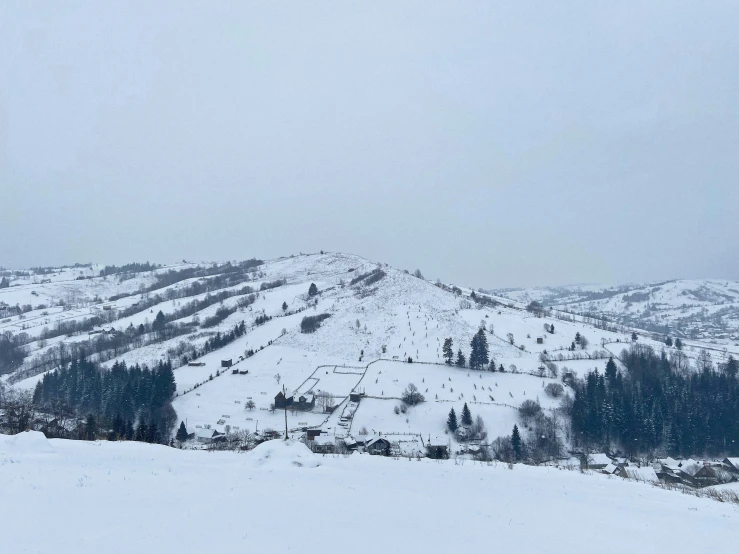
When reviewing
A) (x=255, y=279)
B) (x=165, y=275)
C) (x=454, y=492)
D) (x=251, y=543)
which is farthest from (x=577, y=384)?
(x=165, y=275)

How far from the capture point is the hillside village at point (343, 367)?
3067 centimetres

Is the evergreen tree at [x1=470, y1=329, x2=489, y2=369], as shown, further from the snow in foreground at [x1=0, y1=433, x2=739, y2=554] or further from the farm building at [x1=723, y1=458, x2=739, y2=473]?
the snow in foreground at [x1=0, y1=433, x2=739, y2=554]

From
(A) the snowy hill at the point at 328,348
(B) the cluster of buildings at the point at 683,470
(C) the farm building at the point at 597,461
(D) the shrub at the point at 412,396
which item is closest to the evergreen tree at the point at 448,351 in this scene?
(A) the snowy hill at the point at 328,348

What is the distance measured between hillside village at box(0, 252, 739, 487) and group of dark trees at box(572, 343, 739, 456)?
1761 mm

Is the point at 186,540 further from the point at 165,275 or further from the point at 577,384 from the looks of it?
the point at 165,275

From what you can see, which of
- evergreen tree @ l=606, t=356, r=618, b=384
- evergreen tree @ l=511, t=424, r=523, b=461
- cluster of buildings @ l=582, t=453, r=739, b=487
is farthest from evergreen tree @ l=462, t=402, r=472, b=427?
evergreen tree @ l=606, t=356, r=618, b=384

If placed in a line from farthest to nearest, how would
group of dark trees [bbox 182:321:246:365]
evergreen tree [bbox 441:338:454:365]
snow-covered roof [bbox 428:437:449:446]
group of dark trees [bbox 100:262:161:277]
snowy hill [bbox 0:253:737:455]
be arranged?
1. group of dark trees [bbox 100:262:161:277]
2. group of dark trees [bbox 182:321:246:365]
3. evergreen tree [bbox 441:338:454:365]
4. snowy hill [bbox 0:253:737:455]
5. snow-covered roof [bbox 428:437:449:446]

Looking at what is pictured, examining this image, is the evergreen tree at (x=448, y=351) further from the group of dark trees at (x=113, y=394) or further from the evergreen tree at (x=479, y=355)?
the group of dark trees at (x=113, y=394)

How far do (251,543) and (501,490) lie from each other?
591 centimetres

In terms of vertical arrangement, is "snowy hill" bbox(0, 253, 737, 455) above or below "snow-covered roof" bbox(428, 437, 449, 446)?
above

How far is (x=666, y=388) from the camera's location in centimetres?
4378

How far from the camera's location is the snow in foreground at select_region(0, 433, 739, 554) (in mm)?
6512

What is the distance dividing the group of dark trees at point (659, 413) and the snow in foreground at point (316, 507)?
1231 inches

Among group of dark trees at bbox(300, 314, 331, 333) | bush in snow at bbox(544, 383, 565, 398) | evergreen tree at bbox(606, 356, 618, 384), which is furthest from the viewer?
group of dark trees at bbox(300, 314, 331, 333)
